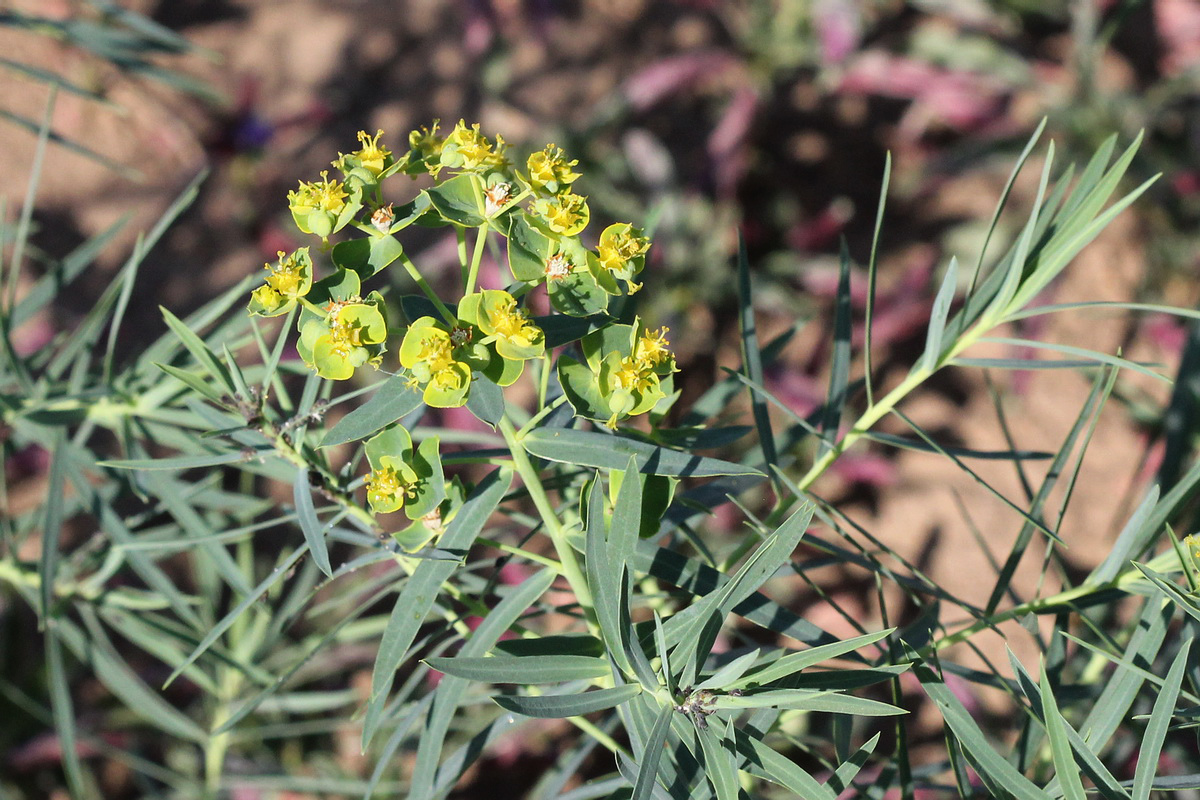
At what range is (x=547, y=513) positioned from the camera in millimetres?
479

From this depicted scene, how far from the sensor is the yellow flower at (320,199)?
453 mm

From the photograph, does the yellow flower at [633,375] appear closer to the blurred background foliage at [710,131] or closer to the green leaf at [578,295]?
the green leaf at [578,295]

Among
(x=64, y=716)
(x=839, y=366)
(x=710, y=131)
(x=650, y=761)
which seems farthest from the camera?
(x=710, y=131)

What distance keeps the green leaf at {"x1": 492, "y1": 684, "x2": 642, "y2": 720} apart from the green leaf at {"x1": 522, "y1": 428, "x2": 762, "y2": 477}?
12cm

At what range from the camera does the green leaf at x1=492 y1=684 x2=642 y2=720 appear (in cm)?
42

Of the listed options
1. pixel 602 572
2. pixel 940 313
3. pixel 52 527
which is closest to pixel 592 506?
pixel 602 572

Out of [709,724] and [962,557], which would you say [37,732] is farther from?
[962,557]

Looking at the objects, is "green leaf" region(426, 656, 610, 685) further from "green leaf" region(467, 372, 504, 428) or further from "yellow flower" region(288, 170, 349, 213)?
"yellow flower" region(288, 170, 349, 213)

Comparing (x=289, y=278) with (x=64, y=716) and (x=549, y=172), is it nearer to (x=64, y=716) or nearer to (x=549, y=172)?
(x=549, y=172)

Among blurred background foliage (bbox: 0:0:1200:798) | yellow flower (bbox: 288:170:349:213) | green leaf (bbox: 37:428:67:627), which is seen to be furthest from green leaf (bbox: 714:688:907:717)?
blurred background foliage (bbox: 0:0:1200:798)

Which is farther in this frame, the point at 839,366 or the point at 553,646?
the point at 839,366

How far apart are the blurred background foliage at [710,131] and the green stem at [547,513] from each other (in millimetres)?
1155

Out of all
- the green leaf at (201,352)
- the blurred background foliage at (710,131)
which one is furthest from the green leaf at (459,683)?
the blurred background foliage at (710,131)

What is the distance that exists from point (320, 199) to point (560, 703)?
0.29m
